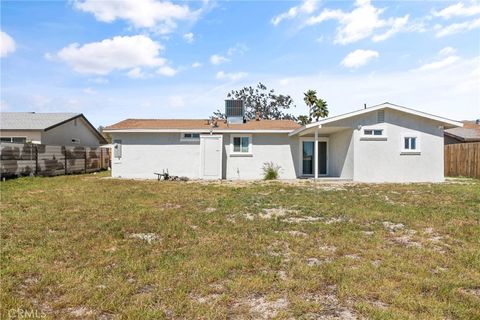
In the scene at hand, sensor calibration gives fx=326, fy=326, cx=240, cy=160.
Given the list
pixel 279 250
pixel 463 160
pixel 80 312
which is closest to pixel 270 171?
pixel 463 160

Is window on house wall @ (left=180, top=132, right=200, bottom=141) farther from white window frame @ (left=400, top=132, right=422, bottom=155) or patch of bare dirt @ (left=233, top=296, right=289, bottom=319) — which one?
patch of bare dirt @ (left=233, top=296, right=289, bottom=319)

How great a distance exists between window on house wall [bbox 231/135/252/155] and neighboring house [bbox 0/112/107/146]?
13702 mm

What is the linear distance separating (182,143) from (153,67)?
527 centimetres

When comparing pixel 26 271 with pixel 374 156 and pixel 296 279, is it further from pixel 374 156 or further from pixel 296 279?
pixel 374 156

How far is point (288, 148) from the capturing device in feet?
58.1

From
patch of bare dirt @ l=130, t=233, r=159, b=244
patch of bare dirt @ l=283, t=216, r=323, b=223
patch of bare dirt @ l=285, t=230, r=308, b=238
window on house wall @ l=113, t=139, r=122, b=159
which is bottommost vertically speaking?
patch of bare dirt @ l=130, t=233, r=159, b=244

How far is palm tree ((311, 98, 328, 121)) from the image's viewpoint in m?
34.7

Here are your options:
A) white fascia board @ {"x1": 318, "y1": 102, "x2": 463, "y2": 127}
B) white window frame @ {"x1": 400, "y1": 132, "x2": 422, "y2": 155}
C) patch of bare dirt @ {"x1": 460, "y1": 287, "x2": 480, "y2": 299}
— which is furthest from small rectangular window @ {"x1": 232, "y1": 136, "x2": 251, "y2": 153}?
patch of bare dirt @ {"x1": 460, "y1": 287, "x2": 480, "y2": 299}

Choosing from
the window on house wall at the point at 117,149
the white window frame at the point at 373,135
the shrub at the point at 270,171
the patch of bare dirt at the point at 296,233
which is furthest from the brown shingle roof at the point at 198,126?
the patch of bare dirt at the point at 296,233

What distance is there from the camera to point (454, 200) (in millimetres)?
9648

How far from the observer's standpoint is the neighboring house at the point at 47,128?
72.8ft

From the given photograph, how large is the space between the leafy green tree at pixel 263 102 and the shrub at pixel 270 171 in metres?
30.5

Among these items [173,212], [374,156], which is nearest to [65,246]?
[173,212]

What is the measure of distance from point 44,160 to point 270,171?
42.5ft
